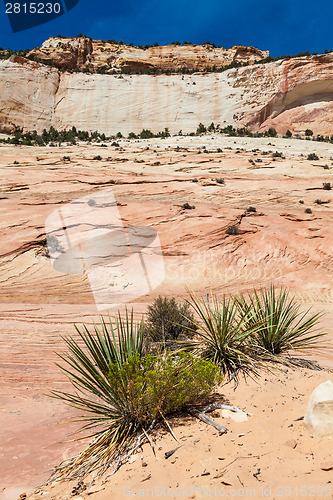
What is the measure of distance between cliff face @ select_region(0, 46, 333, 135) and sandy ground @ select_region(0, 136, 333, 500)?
17.4 metres

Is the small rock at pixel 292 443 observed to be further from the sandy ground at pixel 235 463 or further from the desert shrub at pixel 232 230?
the desert shrub at pixel 232 230

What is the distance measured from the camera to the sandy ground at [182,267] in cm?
249

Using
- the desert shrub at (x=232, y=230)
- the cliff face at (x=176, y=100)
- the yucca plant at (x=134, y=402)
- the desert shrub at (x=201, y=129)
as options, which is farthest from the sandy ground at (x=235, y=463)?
the cliff face at (x=176, y=100)

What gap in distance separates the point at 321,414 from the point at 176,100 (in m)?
46.8

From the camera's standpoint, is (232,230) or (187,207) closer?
(232,230)

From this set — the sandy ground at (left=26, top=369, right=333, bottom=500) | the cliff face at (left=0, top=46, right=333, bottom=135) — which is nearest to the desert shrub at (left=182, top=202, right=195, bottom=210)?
the sandy ground at (left=26, top=369, right=333, bottom=500)

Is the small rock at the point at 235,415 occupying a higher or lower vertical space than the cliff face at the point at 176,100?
lower

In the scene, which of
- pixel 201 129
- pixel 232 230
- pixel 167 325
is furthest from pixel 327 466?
pixel 201 129

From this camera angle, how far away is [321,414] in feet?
7.98

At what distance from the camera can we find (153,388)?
289 centimetres

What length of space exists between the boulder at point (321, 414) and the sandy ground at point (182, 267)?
0.29ft

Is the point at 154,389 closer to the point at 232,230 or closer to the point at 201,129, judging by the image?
the point at 232,230

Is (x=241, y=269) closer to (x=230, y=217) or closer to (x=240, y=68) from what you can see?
(x=230, y=217)

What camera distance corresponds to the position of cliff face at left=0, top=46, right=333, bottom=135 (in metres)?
41.0
